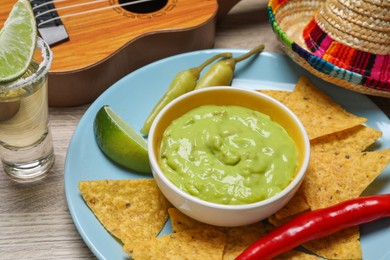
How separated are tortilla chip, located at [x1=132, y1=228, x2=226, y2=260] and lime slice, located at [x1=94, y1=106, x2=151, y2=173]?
0.83ft

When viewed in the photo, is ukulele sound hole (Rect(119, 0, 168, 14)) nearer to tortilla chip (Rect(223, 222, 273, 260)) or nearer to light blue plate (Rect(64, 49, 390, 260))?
light blue plate (Rect(64, 49, 390, 260))

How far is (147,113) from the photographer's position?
174cm

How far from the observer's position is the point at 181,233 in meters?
1.39

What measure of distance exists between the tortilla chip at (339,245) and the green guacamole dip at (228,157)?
181mm

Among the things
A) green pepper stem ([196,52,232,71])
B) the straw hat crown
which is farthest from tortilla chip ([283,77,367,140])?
green pepper stem ([196,52,232,71])

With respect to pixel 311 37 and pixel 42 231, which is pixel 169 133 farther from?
pixel 311 37

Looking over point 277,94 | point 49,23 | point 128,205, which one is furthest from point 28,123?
point 277,94

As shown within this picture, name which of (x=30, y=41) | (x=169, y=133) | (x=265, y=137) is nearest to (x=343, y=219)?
(x=265, y=137)

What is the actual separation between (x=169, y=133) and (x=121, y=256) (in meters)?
0.35

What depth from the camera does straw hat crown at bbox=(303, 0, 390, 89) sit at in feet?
5.47

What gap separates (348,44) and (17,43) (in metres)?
1.02

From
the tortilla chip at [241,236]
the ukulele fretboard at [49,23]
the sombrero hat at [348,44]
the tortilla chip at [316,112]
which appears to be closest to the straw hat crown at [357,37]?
the sombrero hat at [348,44]

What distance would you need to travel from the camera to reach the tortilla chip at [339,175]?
4.84 feet

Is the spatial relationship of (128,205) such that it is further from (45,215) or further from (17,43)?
(17,43)
